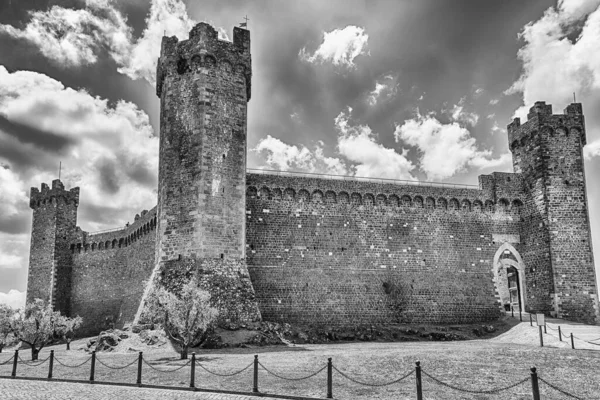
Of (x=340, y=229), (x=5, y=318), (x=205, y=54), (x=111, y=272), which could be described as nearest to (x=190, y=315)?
(x=5, y=318)

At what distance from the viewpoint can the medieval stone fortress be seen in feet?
75.2

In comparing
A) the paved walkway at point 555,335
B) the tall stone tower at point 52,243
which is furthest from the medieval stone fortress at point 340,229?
the tall stone tower at point 52,243

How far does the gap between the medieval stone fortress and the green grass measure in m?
5.22

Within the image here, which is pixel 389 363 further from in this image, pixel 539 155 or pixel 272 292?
pixel 539 155

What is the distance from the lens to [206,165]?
Answer: 23094 millimetres

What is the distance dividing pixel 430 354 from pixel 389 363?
6.71ft

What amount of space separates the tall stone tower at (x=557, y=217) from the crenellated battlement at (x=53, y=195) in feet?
103

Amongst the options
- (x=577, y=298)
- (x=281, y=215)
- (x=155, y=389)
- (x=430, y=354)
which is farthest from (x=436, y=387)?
(x=577, y=298)

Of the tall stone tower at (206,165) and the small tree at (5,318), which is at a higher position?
the tall stone tower at (206,165)

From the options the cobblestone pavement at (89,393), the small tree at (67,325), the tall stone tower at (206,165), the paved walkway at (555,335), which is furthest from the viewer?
the small tree at (67,325)

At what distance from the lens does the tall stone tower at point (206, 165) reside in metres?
22.0

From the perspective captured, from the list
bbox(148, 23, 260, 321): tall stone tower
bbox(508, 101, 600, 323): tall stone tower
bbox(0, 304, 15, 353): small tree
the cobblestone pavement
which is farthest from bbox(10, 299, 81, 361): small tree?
bbox(508, 101, 600, 323): tall stone tower

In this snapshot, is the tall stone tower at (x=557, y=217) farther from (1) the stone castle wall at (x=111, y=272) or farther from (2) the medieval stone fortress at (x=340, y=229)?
(1) the stone castle wall at (x=111, y=272)

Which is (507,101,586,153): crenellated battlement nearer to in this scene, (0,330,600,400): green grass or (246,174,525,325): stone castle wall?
(246,174,525,325): stone castle wall
